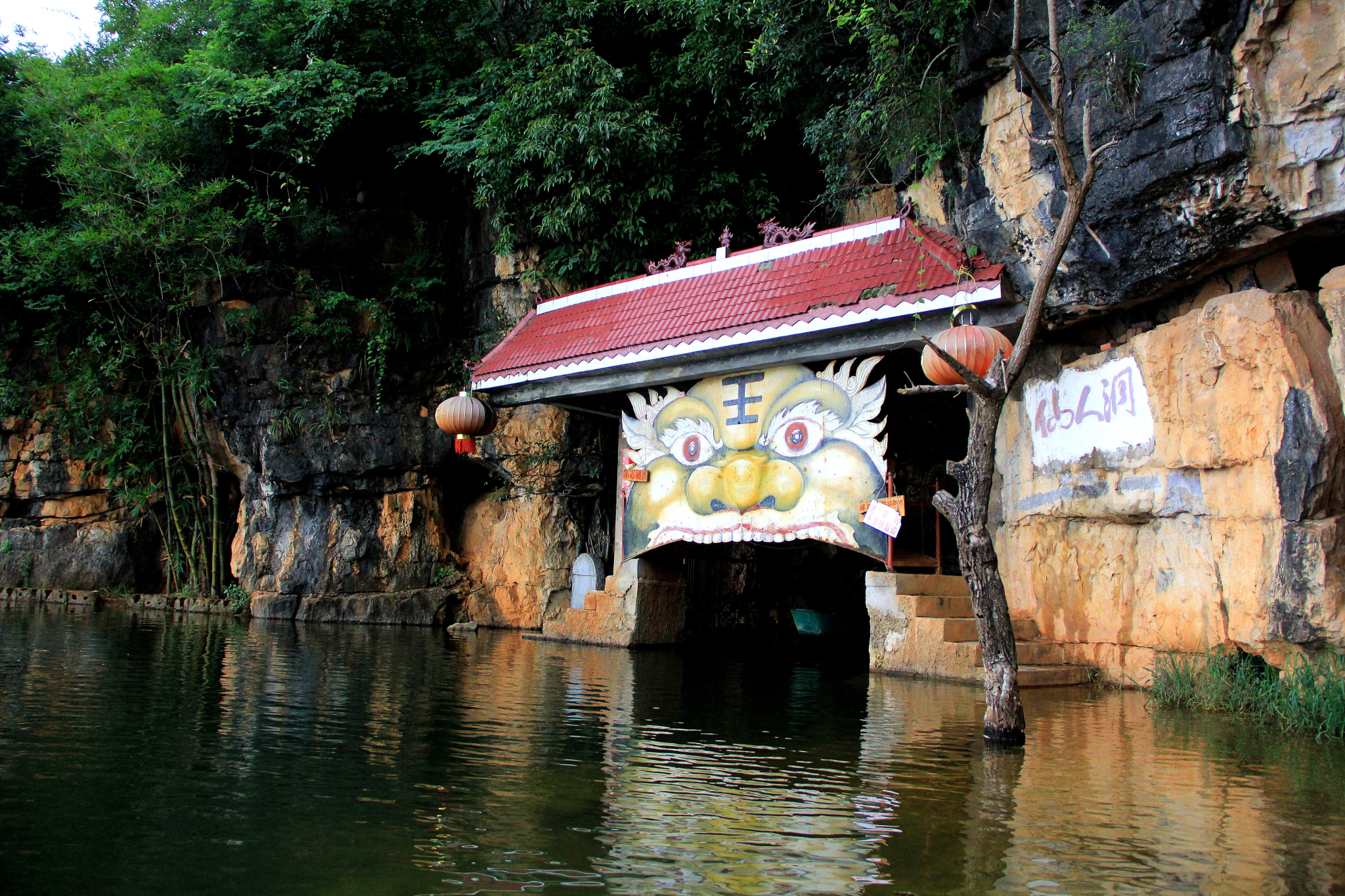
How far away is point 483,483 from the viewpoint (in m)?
17.9

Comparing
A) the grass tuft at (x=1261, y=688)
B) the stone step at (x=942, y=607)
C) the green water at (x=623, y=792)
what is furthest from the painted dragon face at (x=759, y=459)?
the grass tuft at (x=1261, y=688)

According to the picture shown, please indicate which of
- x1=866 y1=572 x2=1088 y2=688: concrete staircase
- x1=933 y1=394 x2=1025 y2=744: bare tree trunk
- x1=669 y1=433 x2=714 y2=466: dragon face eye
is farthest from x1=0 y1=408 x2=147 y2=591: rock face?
x1=933 y1=394 x2=1025 y2=744: bare tree trunk

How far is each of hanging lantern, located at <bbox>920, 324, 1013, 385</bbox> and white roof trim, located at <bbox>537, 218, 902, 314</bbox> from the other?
2.53 m

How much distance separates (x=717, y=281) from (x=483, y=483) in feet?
25.5

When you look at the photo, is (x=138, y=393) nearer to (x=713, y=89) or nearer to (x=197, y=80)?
(x=197, y=80)

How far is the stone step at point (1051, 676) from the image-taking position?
337 inches

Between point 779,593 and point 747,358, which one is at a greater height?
point 747,358

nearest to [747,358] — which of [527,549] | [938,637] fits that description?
[938,637]

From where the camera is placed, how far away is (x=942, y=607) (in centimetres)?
972

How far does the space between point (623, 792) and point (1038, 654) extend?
5.73 m

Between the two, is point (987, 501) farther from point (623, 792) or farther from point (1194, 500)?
point (1194, 500)

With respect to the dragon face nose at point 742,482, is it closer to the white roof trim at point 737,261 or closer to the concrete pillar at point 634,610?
the concrete pillar at point 634,610

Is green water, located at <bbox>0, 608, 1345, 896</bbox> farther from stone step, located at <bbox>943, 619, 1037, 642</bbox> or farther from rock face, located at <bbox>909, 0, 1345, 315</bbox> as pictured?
rock face, located at <bbox>909, 0, 1345, 315</bbox>

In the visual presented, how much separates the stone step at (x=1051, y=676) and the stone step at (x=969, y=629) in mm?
385
